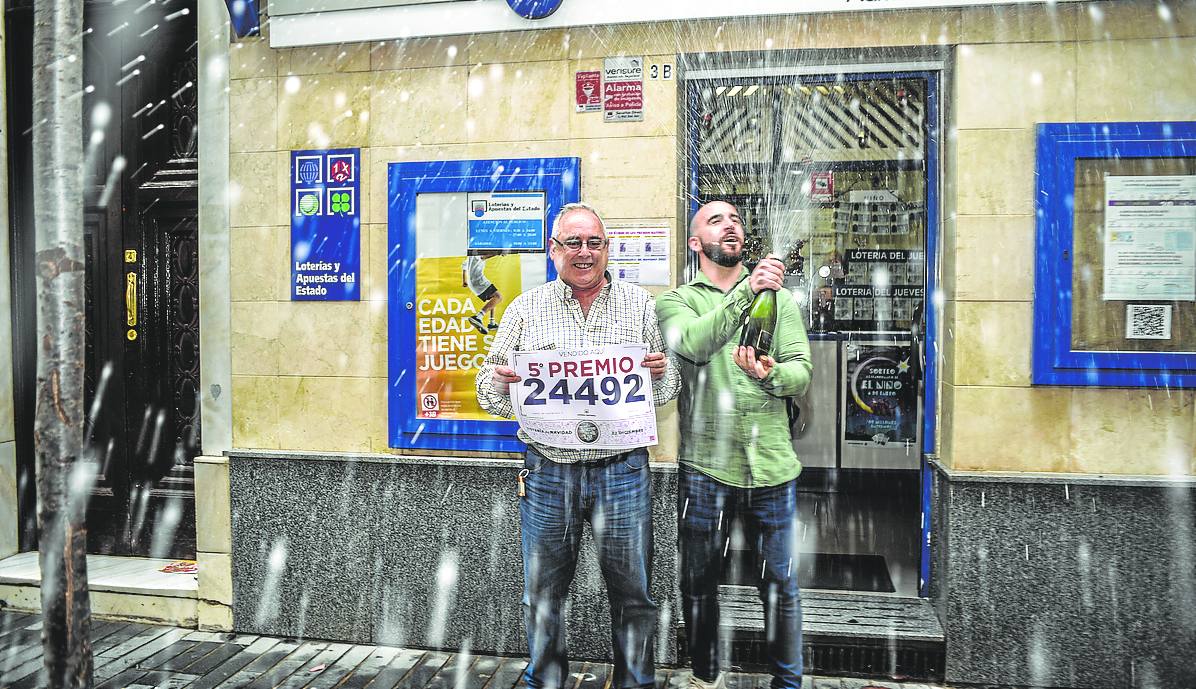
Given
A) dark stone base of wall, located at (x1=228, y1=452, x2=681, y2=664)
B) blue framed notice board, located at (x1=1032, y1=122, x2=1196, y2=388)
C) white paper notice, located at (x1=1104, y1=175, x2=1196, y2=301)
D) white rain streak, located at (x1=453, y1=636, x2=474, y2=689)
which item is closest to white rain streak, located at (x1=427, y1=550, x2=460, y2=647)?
dark stone base of wall, located at (x1=228, y1=452, x2=681, y2=664)

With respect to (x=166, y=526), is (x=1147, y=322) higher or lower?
higher

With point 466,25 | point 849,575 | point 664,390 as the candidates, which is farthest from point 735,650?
point 466,25

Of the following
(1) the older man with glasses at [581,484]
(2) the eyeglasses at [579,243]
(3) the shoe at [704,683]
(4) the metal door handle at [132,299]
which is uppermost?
(2) the eyeglasses at [579,243]

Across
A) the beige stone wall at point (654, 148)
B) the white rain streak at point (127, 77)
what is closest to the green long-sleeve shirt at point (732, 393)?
the beige stone wall at point (654, 148)

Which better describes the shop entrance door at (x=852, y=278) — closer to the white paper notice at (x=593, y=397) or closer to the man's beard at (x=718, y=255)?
the man's beard at (x=718, y=255)

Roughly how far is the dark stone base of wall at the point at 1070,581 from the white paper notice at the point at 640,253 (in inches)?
73.5

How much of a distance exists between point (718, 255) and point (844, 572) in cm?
268

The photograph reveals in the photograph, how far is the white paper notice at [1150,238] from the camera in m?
4.21

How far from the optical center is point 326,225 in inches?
197

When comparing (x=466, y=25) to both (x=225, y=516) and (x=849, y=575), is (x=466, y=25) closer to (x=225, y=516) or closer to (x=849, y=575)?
(x=225, y=516)

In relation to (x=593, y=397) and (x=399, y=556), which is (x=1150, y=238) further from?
(x=399, y=556)

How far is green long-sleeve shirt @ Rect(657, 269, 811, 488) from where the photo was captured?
12.1 feet

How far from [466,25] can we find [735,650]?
12.1ft

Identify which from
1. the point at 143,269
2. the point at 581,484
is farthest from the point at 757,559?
the point at 143,269
